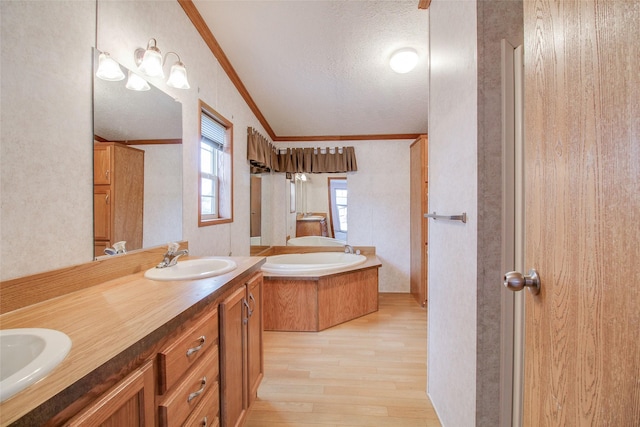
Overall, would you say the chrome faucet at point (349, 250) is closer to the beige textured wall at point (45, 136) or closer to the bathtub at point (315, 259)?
the bathtub at point (315, 259)

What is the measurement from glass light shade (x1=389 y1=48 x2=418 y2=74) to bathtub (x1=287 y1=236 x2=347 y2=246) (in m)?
2.32

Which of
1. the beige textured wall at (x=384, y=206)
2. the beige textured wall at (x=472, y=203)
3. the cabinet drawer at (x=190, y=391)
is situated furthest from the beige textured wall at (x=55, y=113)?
the beige textured wall at (x=384, y=206)

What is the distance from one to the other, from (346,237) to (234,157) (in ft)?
6.50

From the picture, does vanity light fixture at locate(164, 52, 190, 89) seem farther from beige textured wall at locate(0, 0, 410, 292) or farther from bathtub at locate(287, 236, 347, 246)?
bathtub at locate(287, 236, 347, 246)

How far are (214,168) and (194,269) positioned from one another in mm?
1080

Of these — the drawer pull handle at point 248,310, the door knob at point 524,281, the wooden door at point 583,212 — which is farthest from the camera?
the drawer pull handle at point 248,310

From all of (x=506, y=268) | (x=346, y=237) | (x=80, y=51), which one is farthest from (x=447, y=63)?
(x=346, y=237)

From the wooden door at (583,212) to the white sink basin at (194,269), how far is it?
117 cm

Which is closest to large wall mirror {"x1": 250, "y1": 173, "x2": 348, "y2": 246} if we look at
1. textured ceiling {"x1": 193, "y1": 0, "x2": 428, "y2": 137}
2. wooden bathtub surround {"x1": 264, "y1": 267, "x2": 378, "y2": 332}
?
textured ceiling {"x1": 193, "y1": 0, "x2": 428, "y2": 137}

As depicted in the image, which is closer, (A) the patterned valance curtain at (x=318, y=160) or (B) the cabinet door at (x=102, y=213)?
(B) the cabinet door at (x=102, y=213)

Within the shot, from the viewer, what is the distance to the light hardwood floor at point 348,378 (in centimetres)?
152

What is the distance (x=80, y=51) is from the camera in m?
1.07

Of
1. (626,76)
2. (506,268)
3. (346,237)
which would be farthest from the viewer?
(346,237)

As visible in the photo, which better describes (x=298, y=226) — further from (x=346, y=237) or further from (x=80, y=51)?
(x=80, y=51)
